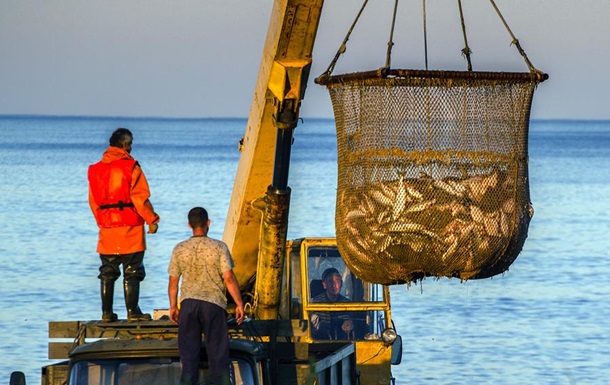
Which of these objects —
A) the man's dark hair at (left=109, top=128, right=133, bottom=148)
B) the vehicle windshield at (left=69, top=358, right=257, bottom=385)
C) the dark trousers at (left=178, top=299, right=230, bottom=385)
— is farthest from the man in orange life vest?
the vehicle windshield at (left=69, top=358, right=257, bottom=385)

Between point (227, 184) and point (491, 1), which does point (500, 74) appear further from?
point (227, 184)

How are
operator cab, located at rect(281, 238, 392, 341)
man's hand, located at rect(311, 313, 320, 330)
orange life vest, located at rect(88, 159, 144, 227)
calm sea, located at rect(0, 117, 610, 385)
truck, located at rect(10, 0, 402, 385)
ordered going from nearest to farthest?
1. truck, located at rect(10, 0, 402, 385)
2. orange life vest, located at rect(88, 159, 144, 227)
3. operator cab, located at rect(281, 238, 392, 341)
4. man's hand, located at rect(311, 313, 320, 330)
5. calm sea, located at rect(0, 117, 610, 385)

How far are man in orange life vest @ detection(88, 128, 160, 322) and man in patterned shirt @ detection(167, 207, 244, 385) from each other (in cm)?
173

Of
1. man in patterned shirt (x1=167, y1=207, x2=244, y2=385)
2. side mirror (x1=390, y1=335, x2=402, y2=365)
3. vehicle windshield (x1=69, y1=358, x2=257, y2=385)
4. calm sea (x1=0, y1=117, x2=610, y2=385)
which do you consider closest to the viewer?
vehicle windshield (x1=69, y1=358, x2=257, y2=385)

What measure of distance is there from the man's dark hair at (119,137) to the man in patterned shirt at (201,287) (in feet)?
6.39

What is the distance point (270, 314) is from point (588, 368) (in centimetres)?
995

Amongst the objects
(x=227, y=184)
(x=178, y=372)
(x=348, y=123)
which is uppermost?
(x=227, y=184)

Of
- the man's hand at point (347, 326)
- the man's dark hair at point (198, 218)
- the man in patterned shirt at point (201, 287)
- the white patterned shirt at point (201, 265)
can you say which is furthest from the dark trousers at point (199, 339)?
the man's hand at point (347, 326)

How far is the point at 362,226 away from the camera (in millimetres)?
Result: 11398

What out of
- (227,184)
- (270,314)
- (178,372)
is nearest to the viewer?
(178,372)

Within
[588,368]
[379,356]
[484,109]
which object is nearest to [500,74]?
[484,109]

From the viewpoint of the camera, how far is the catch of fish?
36.5 feet

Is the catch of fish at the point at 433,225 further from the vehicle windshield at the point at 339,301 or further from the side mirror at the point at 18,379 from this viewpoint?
the vehicle windshield at the point at 339,301

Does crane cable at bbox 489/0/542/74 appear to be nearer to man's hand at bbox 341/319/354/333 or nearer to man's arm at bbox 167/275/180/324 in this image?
man's arm at bbox 167/275/180/324
